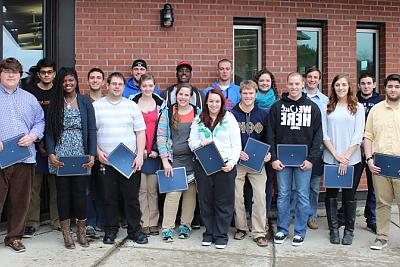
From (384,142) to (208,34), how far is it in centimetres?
280

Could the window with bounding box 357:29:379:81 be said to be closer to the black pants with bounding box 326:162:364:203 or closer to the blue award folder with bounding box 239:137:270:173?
the black pants with bounding box 326:162:364:203

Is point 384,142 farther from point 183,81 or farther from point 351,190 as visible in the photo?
point 183,81

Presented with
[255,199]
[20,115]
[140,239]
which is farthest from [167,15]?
[140,239]

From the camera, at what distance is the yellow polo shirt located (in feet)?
17.2

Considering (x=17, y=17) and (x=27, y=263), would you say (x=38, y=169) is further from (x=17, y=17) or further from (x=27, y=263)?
(x=17, y=17)

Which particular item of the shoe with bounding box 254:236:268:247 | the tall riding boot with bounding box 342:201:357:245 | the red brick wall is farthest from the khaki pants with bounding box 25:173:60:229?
the tall riding boot with bounding box 342:201:357:245

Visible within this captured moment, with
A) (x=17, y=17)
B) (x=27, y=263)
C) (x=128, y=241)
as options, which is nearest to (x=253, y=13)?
(x=17, y=17)

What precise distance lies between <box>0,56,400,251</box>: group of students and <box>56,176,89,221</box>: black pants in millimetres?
11

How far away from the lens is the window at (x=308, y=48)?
7309 mm

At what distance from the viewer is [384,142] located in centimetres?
532

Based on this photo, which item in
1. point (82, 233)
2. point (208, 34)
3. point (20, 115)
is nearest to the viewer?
point (20, 115)

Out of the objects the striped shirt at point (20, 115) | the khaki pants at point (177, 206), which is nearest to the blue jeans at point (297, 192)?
the khaki pants at point (177, 206)

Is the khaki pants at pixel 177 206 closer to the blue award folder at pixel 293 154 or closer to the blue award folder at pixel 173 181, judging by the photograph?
the blue award folder at pixel 173 181

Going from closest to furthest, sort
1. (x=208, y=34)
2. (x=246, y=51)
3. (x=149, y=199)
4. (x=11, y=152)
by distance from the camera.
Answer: (x=11, y=152), (x=149, y=199), (x=208, y=34), (x=246, y=51)
